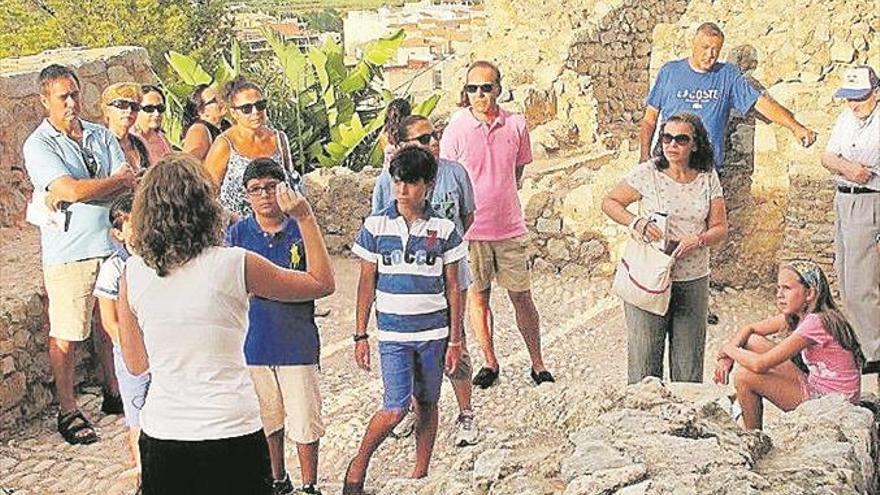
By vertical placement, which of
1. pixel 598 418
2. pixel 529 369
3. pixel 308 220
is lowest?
pixel 529 369

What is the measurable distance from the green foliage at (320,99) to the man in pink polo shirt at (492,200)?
134 inches

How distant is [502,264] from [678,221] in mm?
1378

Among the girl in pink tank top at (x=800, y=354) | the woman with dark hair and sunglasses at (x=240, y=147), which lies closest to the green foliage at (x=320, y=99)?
the woman with dark hair and sunglasses at (x=240, y=147)

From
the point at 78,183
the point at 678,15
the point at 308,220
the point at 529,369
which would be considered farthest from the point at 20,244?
the point at 678,15

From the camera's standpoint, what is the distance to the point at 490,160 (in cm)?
611

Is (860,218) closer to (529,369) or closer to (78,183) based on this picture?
(529,369)

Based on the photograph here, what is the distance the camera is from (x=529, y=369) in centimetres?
658

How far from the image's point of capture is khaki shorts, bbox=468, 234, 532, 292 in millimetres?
6180

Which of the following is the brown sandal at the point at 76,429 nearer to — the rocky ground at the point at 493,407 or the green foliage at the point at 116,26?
the rocky ground at the point at 493,407

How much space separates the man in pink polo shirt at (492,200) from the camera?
609 centimetres

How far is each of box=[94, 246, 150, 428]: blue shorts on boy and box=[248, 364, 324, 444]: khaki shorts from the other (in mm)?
464

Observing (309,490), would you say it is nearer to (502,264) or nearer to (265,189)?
(265,189)

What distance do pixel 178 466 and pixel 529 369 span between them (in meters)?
3.38

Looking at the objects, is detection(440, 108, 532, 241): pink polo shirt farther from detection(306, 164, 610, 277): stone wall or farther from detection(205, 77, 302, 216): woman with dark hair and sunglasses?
detection(306, 164, 610, 277): stone wall
